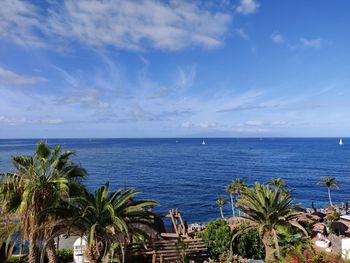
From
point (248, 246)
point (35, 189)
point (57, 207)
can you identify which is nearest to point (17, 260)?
point (35, 189)

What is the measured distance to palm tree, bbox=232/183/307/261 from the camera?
16484 millimetres

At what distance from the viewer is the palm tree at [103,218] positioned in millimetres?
12180

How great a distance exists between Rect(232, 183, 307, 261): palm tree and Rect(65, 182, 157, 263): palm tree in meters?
6.62

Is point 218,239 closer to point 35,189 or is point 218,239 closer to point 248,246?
point 248,246

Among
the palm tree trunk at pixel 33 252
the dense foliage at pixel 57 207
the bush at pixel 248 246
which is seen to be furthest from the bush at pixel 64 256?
the bush at pixel 248 246

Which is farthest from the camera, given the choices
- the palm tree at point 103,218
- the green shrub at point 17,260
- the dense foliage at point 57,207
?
the green shrub at point 17,260

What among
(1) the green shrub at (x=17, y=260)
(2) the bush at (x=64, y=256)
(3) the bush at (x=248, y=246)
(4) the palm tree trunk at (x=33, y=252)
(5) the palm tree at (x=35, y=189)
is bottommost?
(2) the bush at (x=64, y=256)

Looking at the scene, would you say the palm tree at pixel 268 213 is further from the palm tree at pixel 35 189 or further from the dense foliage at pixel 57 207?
the palm tree at pixel 35 189

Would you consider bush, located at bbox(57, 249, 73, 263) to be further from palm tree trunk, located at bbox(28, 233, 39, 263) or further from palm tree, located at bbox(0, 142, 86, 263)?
palm tree, located at bbox(0, 142, 86, 263)

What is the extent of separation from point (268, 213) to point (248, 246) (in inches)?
166

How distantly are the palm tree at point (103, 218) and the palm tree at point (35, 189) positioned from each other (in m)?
1.14

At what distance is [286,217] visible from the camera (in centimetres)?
1658

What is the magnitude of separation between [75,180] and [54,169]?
1.42m

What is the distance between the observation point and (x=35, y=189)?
1300 cm
